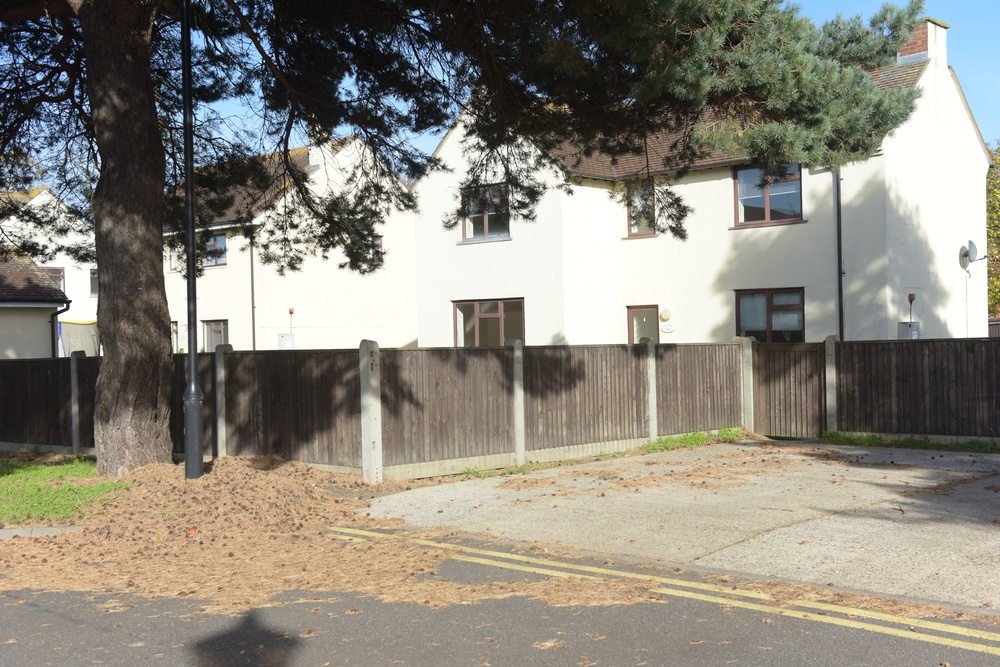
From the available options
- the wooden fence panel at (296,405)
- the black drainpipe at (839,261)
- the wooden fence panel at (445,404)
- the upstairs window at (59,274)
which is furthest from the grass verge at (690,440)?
the upstairs window at (59,274)

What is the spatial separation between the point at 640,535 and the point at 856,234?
15.4 m

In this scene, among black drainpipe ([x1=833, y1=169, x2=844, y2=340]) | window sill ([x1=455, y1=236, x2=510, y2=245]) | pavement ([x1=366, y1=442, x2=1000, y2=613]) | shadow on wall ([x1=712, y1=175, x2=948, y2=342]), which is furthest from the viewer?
window sill ([x1=455, y1=236, x2=510, y2=245])


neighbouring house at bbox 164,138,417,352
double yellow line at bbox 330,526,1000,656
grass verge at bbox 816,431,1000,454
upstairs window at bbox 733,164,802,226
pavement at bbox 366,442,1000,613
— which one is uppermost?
upstairs window at bbox 733,164,802,226

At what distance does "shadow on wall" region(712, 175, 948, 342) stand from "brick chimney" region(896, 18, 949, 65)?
3.99 m

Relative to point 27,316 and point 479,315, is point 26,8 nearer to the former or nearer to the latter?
point 479,315

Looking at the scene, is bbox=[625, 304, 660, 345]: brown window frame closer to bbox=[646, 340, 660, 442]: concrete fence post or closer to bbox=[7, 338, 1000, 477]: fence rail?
bbox=[7, 338, 1000, 477]: fence rail

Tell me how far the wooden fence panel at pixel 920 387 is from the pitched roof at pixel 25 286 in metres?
22.4

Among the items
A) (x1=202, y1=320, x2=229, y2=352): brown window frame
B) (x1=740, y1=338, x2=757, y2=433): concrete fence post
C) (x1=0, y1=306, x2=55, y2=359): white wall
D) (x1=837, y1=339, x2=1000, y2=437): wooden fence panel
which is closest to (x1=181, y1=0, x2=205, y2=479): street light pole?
(x1=740, y1=338, x2=757, y2=433): concrete fence post

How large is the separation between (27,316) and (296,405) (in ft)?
62.3

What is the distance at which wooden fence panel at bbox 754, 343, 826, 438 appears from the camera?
18375mm

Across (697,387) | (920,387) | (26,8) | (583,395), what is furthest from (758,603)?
(26,8)

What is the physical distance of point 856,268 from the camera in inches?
901

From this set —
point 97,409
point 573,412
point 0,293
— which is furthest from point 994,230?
point 97,409

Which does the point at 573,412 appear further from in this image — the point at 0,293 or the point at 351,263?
the point at 0,293
